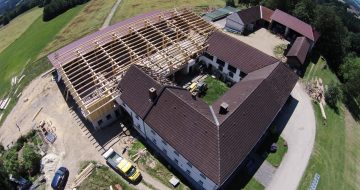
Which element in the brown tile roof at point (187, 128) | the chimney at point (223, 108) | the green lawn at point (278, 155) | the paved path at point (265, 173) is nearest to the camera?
the brown tile roof at point (187, 128)

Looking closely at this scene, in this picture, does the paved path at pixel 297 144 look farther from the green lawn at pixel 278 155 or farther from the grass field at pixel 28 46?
the grass field at pixel 28 46

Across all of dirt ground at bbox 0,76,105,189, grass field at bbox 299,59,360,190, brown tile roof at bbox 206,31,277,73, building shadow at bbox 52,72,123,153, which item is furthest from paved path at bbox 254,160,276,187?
dirt ground at bbox 0,76,105,189

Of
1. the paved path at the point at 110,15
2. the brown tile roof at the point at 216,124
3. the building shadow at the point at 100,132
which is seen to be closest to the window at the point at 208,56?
the brown tile roof at the point at 216,124

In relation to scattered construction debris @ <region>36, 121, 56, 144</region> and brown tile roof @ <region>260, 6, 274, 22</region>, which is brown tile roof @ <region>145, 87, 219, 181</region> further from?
brown tile roof @ <region>260, 6, 274, 22</region>

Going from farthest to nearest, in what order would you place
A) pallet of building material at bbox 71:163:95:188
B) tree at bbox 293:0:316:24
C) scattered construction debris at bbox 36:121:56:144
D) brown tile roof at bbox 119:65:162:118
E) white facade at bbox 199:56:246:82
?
tree at bbox 293:0:316:24
white facade at bbox 199:56:246:82
scattered construction debris at bbox 36:121:56:144
brown tile roof at bbox 119:65:162:118
pallet of building material at bbox 71:163:95:188

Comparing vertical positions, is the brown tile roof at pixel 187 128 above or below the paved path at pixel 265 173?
above

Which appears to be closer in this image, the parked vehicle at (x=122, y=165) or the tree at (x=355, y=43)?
the parked vehicle at (x=122, y=165)

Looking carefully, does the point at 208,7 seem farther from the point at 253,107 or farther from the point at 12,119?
the point at 12,119
